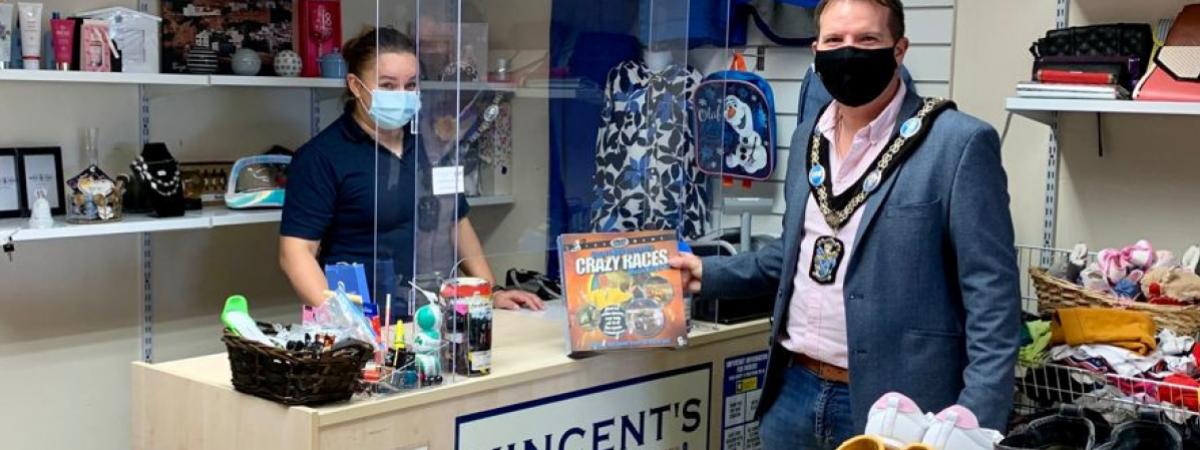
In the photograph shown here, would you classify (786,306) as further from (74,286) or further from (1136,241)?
(74,286)

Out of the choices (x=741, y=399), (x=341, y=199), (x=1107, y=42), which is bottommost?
(x=741, y=399)

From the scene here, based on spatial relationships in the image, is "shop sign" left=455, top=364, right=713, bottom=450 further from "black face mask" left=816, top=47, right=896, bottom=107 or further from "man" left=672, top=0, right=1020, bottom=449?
"black face mask" left=816, top=47, right=896, bottom=107

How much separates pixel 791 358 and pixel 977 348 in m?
0.44

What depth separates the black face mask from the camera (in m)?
2.51

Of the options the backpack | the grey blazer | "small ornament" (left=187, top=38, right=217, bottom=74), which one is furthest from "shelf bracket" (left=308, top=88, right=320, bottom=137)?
the grey blazer

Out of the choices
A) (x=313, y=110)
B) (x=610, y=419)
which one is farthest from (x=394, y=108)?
(x=313, y=110)

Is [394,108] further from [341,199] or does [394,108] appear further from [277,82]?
[277,82]

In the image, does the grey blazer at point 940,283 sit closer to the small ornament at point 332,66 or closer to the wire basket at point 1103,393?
the wire basket at point 1103,393

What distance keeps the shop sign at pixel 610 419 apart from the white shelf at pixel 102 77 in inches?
64.1

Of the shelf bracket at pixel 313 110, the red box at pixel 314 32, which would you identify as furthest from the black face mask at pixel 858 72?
the shelf bracket at pixel 313 110

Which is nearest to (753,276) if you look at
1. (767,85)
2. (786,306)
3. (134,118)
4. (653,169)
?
(786,306)

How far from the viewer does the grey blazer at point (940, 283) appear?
2402 mm

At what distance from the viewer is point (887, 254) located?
8.22ft

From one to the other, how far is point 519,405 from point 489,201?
1.73ft
